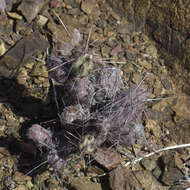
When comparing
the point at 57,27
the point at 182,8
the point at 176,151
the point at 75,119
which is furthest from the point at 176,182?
the point at 57,27

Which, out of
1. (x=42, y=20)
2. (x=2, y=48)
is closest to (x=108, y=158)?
(x=2, y=48)

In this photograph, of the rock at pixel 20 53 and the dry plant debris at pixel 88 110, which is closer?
the dry plant debris at pixel 88 110

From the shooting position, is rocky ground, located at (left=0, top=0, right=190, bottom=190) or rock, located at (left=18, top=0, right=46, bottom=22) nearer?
rocky ground, located at (left=0, top=0, right=190, bottom=190)

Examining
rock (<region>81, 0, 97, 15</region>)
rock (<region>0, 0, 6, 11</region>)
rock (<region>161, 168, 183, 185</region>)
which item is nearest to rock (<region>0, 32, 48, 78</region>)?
rock (<region>0, 0, 6, 11</region>)

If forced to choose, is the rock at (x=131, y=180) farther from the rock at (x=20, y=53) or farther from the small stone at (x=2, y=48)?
the small stone at (x=2, y=48)

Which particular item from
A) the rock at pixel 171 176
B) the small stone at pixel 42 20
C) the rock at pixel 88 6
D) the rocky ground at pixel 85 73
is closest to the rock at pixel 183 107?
the rocky ground at pixel 85 73

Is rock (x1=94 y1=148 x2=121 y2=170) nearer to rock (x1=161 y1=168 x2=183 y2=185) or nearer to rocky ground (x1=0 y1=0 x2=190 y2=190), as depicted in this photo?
rocky ground (x1=0 y1=0 x2=190 y2=190)

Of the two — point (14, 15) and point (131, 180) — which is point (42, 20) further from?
point (131, 180)

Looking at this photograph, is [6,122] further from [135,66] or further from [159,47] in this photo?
[159,47]
